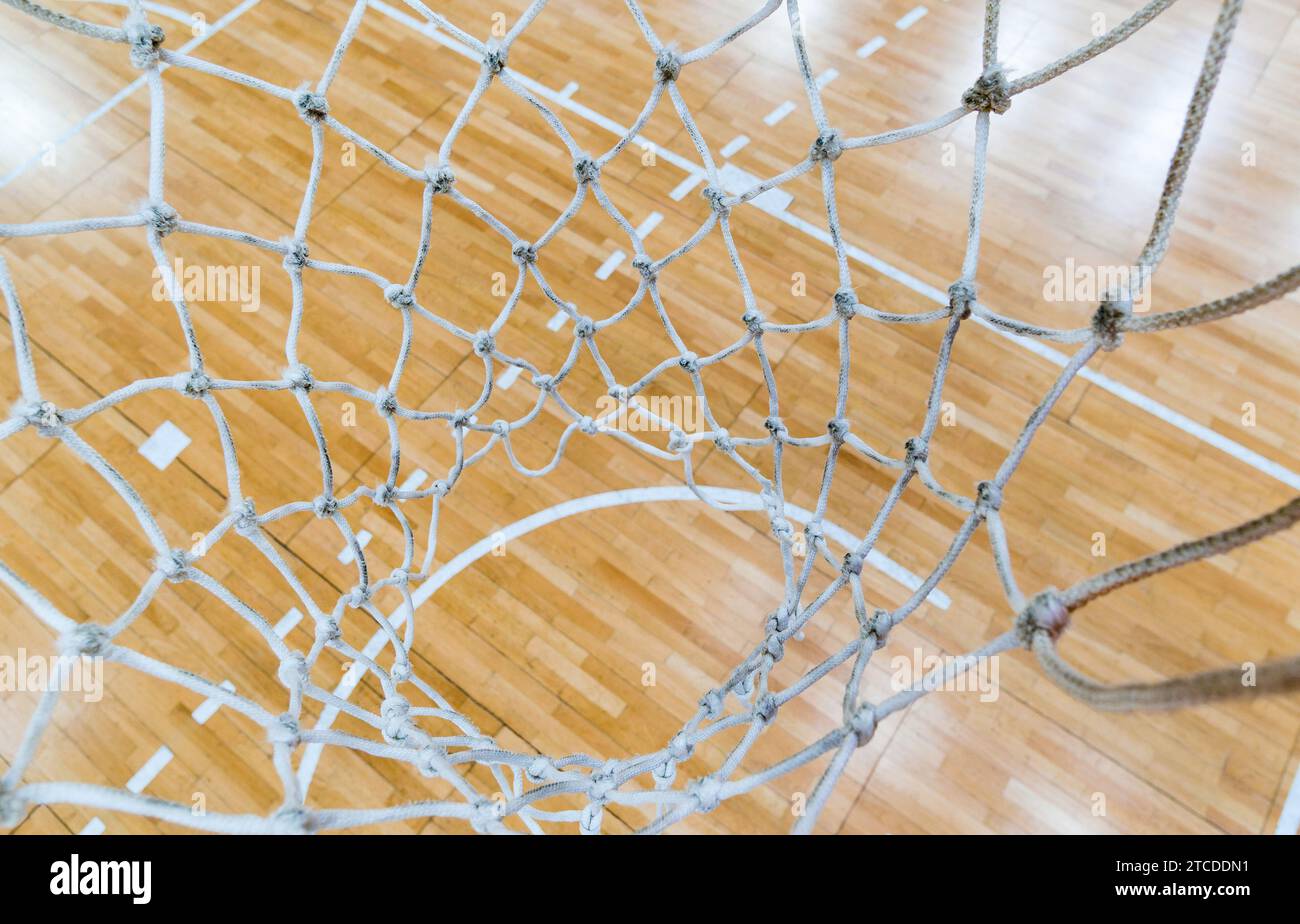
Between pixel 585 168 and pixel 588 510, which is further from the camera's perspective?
pixel 588 510

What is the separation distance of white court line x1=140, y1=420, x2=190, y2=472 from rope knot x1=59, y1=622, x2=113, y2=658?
209 cm

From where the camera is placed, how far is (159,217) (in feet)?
5.26

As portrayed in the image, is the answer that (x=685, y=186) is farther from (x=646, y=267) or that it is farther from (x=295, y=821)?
(x=295, y=821)

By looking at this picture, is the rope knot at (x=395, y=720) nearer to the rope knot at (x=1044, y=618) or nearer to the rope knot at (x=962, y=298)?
the rope knot at (x=1044, y=618)

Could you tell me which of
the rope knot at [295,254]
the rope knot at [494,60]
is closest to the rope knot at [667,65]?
the rope knot at [494,60]

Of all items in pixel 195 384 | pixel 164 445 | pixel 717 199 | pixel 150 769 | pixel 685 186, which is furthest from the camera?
pixel 685 186

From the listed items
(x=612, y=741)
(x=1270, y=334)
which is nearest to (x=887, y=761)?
(x=612, y=741)

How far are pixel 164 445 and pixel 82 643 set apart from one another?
2169 mm

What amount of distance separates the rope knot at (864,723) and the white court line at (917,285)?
2.14 m

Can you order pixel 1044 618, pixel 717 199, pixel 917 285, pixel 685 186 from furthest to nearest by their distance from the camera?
pixel 685 186, pixel 917 285, pixel 717 199, pixel 1044 618

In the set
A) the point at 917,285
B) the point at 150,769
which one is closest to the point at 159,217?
the point at 150,769

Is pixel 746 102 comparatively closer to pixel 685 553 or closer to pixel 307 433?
pixel 685 553

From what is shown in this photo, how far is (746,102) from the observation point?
389 cm
